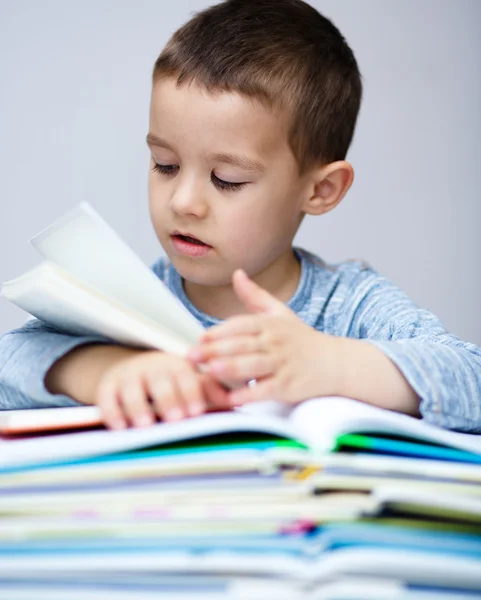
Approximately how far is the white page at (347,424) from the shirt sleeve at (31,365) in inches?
→ 9.3

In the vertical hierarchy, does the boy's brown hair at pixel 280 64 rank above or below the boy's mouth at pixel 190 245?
above

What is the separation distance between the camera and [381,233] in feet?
6.40

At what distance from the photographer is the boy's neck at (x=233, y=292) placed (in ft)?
3.98

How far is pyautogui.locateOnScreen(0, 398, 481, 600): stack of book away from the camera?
431 millimetres

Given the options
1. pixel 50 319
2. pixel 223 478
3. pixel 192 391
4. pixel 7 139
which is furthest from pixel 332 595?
pixel 7 139

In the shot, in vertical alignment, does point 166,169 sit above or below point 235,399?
above

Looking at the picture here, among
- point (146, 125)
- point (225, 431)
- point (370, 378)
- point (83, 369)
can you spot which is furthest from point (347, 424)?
point (146, 125)

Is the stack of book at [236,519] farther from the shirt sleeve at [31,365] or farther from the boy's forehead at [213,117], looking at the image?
the boy's forehead at [213,117]

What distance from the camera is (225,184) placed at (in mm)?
1021

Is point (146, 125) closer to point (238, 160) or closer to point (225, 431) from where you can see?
point (238, 160)

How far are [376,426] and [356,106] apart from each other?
0.80 meters

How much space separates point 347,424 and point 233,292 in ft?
2.23

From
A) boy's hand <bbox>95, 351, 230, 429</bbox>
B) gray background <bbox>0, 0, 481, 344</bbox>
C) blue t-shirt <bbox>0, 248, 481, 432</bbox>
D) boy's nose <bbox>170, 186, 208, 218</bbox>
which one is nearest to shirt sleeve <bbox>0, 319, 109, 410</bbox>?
blue t-shirt <bbox>0, 248, 481, 432</bbox>

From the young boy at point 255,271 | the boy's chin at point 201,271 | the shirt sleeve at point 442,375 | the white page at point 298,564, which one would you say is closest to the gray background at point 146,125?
the young boy at point 255,271
